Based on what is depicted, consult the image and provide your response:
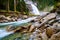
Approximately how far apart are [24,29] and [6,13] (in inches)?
259

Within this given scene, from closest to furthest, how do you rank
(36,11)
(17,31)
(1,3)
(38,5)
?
(17,31), (1,3), (36,11), (38,5)

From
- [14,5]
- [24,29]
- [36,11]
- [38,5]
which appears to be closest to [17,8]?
[14,5]

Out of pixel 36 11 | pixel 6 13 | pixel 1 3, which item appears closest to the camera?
pixel 6 13

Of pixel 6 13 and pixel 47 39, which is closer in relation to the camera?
pixel 47 39

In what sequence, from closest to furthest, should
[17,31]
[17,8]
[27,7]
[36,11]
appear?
[17,31] → [17,8] → [27,7] → [36,11]

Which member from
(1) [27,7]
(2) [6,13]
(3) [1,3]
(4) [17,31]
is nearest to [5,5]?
(3) [1,3]

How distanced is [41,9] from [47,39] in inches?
633

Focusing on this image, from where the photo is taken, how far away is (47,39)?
183 inches

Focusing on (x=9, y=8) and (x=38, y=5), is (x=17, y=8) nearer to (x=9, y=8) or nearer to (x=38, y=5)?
(x=9, y=8)

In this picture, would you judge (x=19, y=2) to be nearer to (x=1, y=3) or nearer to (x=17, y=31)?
(x=1, y=3)

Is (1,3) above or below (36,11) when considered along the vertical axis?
above

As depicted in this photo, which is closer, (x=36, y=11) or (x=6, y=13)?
(x=6, y=13)

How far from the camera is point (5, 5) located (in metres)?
14.6

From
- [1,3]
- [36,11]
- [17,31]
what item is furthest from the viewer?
[36,11]
